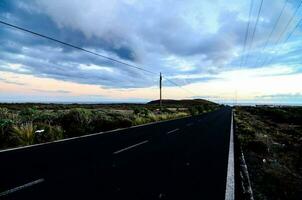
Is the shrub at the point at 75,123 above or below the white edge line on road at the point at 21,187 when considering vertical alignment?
above

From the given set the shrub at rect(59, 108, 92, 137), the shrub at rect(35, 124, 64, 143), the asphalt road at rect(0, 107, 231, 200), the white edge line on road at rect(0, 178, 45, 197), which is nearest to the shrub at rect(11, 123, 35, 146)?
the shrub at rect(35, 124, 64, 143)

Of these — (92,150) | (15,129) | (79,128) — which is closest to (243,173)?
(92,150)

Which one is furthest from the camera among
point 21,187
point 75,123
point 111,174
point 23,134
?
point 75,123

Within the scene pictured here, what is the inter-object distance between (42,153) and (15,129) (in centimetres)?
373

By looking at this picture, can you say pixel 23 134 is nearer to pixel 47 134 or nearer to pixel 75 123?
pixel 47 134

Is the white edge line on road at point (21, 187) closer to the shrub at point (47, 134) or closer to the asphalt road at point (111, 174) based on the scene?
the asphalt road at point (111, 174)

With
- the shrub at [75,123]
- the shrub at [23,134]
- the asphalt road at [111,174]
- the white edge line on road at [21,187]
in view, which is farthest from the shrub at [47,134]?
the white edge line on road at [21,187]

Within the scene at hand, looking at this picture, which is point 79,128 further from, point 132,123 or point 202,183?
point 202,183

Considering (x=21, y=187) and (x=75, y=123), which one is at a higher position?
(x=75, y=123)

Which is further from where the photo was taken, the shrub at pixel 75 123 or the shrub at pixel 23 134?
the shrub at pixel 75 123

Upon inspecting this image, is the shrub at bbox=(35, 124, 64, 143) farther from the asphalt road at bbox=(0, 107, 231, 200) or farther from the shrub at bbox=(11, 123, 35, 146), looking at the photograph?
the asphalt road at bbox=(0, 107, 231, 200)

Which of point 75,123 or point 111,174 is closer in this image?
point 111,174

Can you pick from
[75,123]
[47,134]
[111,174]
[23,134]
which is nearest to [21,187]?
[111,174]

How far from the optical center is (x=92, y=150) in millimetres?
9633
